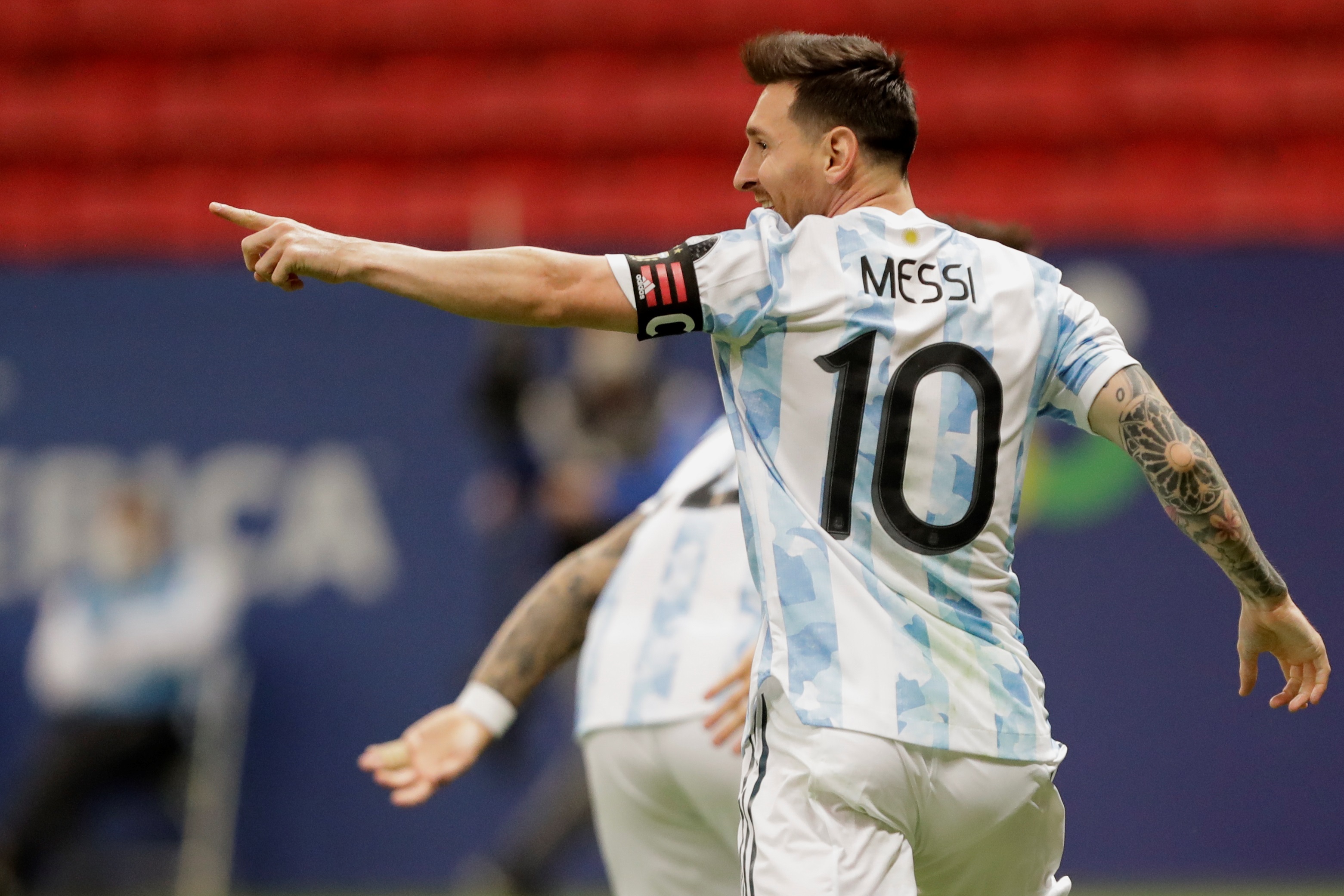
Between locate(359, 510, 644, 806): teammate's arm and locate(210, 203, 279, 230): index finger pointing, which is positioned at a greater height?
locate(210, 203, 279, 230): index finger pointing

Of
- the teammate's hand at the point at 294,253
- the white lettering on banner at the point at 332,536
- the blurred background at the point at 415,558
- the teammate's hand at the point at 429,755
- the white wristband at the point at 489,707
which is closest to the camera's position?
the teammate's hand at the point at 294,253

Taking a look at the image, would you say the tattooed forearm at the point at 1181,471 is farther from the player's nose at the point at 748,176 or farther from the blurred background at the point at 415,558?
the blurred background at the point at 415,558

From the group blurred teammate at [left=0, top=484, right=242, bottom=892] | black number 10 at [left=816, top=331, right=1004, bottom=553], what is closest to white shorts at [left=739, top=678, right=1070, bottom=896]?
black number 10 at [left=816, top=331, right=1004, bottom=553]

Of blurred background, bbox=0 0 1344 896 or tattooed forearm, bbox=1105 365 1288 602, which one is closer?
tattooed forearm, bbox=1105 365 1288 602

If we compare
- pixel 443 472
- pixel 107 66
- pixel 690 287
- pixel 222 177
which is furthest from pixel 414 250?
pixel 107 66

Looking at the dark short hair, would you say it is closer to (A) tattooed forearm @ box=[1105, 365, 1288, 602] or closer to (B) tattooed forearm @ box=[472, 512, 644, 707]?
(A) tattooed forearm @ box=[1105, 365, 1288, 602]

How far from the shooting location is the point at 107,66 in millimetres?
10500

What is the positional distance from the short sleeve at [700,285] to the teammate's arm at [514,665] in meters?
0.97

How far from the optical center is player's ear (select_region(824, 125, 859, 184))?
280 centimetres

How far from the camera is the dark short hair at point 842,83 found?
9.12 feet

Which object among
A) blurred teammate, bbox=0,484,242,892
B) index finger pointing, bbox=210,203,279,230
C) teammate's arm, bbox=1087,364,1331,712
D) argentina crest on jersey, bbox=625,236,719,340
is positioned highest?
index finger pointing, bbox=210,203,279,230

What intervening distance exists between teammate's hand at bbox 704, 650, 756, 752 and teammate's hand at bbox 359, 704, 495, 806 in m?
0.45

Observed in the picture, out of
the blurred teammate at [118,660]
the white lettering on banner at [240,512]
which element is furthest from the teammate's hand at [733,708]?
the blurred teammate at [118,660]

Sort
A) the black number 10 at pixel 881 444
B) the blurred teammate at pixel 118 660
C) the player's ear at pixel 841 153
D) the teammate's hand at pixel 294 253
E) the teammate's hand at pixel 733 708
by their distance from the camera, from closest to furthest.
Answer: the teammate's hand at pixel 294 253, the black number 10 at pixel 881 444, the player's ear at pixel 841 153, the teammate's hand at pixel 733 708, the blurred teammate at pixel 118 660
